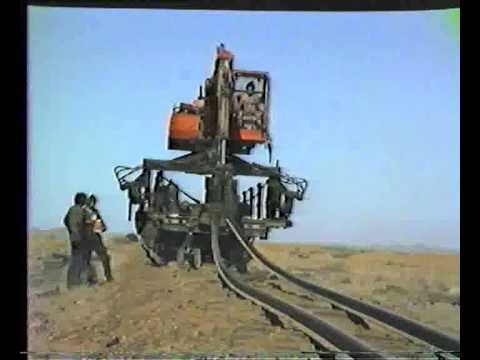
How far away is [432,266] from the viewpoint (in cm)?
316

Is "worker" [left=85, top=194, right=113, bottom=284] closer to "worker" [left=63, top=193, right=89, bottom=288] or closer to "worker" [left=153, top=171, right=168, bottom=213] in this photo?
"worker" [left=63, top=193, right=89, bottom=288]

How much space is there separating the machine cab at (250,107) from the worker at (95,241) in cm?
52

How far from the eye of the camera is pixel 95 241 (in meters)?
3.14

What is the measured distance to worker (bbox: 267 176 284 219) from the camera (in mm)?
3182

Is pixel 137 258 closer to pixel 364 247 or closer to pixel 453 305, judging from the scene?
pixel 364 247

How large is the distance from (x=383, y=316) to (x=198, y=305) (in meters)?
0.61

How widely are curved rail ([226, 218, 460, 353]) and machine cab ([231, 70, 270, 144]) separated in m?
0.42

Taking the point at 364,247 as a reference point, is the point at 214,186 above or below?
above
